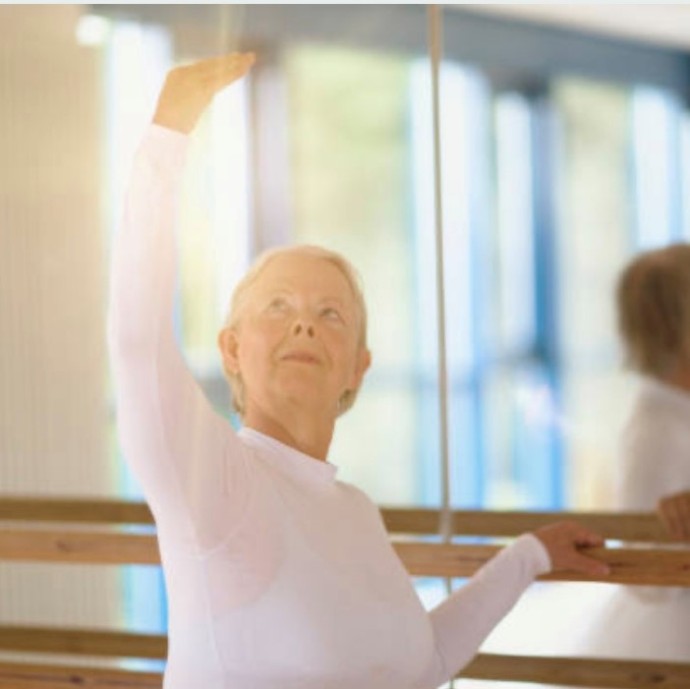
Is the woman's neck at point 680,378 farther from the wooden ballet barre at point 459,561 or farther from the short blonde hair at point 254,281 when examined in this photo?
the short blonde hair at point 254,281

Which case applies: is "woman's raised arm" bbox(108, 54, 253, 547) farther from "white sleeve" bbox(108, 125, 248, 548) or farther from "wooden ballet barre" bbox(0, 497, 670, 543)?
"wooden ballet barre" bbox(0, 497, 670, 543)

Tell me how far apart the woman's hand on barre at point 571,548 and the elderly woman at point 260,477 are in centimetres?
13

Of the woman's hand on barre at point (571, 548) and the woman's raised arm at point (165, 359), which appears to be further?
the woman's hand on barre at point (571, 548)

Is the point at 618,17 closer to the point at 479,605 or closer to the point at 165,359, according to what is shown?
the point at 479,605

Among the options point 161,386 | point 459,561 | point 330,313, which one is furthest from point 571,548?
point 161,386

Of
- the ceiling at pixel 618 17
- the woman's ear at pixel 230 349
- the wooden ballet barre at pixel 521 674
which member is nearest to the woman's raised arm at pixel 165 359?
the woman's ear at pixel 230 349

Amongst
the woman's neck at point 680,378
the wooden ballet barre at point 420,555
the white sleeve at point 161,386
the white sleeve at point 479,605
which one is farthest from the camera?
the woman's neck at point 680,378

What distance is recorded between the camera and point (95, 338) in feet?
6.86

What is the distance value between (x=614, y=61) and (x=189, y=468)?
81cm

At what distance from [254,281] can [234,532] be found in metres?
0.20

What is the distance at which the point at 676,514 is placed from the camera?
4.99 ft

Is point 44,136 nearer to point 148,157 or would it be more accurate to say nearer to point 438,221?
point 438,221

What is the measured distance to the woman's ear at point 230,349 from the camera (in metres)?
1.18

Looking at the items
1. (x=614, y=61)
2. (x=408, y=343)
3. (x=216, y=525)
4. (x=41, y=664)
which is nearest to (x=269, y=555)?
(x=216, y=525)
